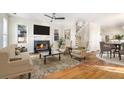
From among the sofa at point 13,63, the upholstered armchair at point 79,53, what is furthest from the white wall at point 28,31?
the upholstered armchair at point 79,53

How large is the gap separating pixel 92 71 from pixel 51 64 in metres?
0.75

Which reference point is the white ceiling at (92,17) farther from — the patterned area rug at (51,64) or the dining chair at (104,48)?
the patterned area rug at (51,64)

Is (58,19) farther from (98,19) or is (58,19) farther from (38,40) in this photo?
(98,19)

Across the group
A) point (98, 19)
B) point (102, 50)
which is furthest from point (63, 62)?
point (98, 19)

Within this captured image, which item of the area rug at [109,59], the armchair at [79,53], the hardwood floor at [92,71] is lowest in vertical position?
the hardwood floor at [92,71]

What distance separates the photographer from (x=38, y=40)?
2.70 m

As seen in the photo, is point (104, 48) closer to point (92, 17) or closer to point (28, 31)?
point (92, 17)

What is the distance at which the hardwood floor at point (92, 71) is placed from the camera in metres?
2.56

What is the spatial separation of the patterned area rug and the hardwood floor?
8cm

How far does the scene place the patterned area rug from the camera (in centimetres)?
256

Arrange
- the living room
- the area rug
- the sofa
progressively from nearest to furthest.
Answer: the sofa → the living room → the area rug

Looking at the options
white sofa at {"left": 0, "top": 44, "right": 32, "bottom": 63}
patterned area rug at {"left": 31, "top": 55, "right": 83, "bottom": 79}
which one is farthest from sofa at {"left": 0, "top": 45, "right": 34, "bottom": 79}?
patterned area rug at {"left": 31, "top": 55, "right": 83, "bottom": 79}

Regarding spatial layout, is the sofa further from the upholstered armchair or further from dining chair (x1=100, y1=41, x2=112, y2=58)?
dining chair (x1=100, y1=41, x2=112, y2=58)

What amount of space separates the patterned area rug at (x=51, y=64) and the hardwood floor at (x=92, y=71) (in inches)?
3.0
